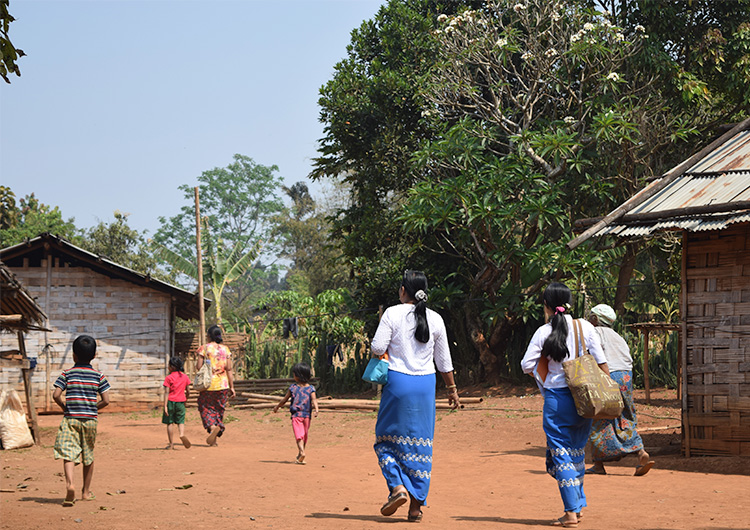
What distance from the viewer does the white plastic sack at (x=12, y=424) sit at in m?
12.1

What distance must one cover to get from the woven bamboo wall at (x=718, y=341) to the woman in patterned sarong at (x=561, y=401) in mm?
3671

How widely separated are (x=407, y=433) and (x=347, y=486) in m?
2.54

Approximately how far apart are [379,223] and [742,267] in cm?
1283

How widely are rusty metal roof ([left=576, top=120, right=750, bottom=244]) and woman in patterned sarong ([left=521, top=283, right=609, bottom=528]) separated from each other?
3081 millimetres

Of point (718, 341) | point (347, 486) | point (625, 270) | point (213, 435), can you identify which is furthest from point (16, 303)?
point (625, 270)

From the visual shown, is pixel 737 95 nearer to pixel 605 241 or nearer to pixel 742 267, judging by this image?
pixel 605 241

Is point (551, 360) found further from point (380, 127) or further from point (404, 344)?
point (380, 127)

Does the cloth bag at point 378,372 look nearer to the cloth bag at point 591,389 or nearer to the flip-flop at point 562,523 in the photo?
the cloth bag at point 591,389

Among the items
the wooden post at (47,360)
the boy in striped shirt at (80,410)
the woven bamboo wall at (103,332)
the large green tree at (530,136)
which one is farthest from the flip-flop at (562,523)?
the wooden post at (47,360)

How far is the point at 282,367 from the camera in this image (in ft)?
77.4

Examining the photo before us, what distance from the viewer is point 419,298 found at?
6.23m

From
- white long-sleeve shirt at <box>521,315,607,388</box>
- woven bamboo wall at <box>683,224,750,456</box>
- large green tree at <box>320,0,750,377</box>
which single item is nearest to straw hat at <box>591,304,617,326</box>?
woven bamboo wall at <box>683,224,750,456</box>

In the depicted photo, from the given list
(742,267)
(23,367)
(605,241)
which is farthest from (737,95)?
(23,367)

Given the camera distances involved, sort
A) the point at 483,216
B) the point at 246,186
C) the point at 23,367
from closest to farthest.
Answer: the point at 23,367
the point at 483,216
the point at 246,186
